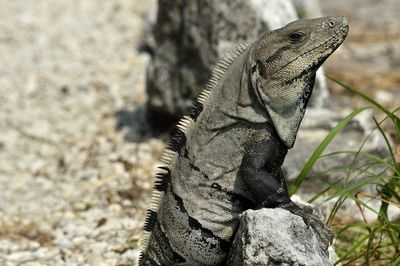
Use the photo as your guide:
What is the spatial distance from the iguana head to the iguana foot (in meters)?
0.31

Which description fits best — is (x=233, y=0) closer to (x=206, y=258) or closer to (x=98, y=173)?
(x=98, y=173)

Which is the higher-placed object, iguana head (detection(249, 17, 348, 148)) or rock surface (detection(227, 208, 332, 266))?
iguana head (detection(249, 17, 348, 148))

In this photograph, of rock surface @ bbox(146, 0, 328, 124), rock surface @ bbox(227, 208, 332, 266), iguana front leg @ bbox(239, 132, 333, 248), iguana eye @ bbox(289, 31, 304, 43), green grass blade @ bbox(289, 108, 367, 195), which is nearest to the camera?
rock surface @ bbox(227, 208, 332, 266)

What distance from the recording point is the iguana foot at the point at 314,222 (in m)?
3.50

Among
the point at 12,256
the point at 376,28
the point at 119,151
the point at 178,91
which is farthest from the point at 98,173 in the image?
the point at 376,28

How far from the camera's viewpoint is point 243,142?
3.61 metres

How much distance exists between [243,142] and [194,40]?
3.66m

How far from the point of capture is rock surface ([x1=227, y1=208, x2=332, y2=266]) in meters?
3.28

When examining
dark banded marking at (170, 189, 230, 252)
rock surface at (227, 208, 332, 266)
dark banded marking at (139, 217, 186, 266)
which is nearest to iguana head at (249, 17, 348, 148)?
rock surface at (227, 208, 332, 266)

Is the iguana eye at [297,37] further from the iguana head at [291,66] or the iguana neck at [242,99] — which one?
the iguana neck at [242,99]

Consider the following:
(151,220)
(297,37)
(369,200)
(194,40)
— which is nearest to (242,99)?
(297,37)

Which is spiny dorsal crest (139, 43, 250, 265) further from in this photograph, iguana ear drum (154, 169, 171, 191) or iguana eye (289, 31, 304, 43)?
iguana eye (289, 31, 304, 43)

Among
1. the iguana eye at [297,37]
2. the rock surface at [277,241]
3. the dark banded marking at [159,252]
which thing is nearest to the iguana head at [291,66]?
the iguana eye at [297,37]

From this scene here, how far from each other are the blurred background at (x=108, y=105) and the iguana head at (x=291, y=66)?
6.26 ft
